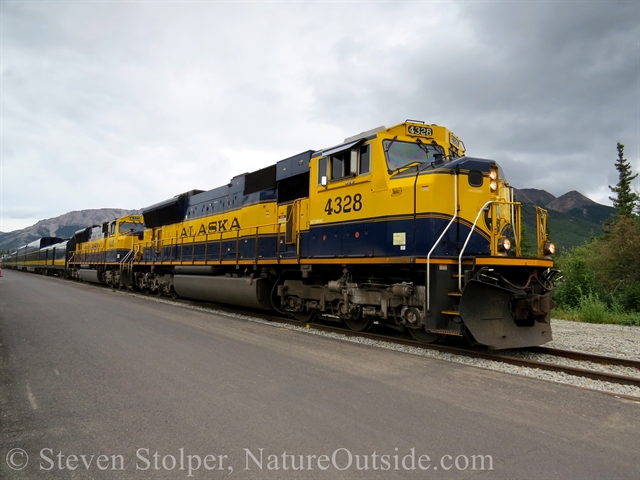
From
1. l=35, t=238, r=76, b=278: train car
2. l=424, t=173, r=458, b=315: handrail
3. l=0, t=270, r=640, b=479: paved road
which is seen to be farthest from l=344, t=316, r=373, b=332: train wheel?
l=35, t=238, r=76, b=278: train car

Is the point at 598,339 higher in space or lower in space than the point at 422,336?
lower

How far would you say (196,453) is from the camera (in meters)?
3.41

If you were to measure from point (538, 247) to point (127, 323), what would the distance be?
892 cm

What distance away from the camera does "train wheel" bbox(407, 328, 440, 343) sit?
25.2ft

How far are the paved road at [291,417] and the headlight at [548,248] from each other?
2.91m

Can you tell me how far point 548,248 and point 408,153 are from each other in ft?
10.0

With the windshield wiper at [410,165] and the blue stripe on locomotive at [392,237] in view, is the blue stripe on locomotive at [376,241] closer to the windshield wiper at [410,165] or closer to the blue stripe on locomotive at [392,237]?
the blue stripe on locomotive at [392,237]

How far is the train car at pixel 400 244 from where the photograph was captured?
6.88m

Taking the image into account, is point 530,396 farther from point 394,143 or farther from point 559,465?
point 394,143

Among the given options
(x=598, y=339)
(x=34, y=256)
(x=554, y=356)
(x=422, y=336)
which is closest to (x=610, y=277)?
(x=598, y=339)

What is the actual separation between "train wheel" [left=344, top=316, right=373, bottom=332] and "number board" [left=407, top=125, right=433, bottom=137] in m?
3.87

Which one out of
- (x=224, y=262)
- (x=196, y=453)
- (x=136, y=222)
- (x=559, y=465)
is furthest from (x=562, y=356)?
(x=136, y=222)

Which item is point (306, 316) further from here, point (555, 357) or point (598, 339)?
point (598, 339)

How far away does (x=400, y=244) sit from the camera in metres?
7.57
